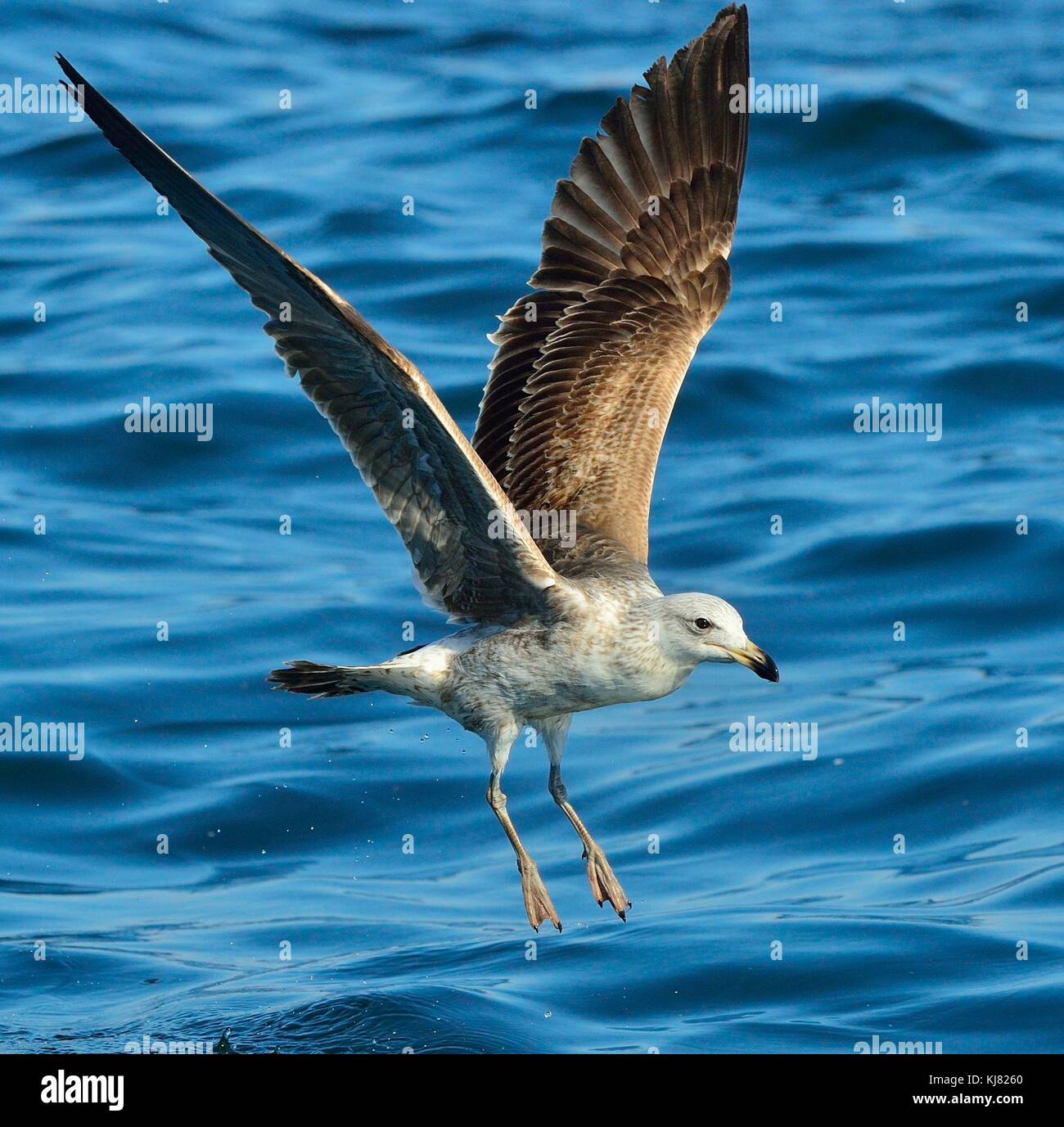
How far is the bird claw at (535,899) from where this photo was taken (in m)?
10.1

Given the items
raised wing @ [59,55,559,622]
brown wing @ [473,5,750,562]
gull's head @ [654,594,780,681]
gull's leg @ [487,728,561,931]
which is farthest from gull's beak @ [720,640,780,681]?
brown wing @ [473,5,750,562]

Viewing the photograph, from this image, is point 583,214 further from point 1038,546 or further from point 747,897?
point 1038,546

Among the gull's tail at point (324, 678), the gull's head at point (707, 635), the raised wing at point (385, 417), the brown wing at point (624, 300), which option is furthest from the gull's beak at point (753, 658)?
the gull's tail at point (324, 678)

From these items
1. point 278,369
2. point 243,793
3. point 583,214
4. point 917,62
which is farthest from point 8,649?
point 917,62

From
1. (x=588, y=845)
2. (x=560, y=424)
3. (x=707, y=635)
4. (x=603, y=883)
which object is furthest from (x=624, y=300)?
(x=603, y=883)

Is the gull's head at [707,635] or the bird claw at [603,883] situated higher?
the gull's head at [707,635]

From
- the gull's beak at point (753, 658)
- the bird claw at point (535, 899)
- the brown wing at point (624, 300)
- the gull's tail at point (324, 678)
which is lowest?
the bird claw at point (535, 899)

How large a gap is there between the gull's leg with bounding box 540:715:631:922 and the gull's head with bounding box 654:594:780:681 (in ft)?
3.80

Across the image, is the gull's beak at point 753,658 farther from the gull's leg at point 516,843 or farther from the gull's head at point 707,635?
the gull's leg at point 516,843

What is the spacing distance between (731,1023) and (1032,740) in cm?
497

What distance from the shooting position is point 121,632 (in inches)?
739

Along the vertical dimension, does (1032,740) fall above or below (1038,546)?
below

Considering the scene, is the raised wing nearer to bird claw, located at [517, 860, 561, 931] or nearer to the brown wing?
the brown wing

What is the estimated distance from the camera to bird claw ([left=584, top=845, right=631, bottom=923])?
10.6 m
